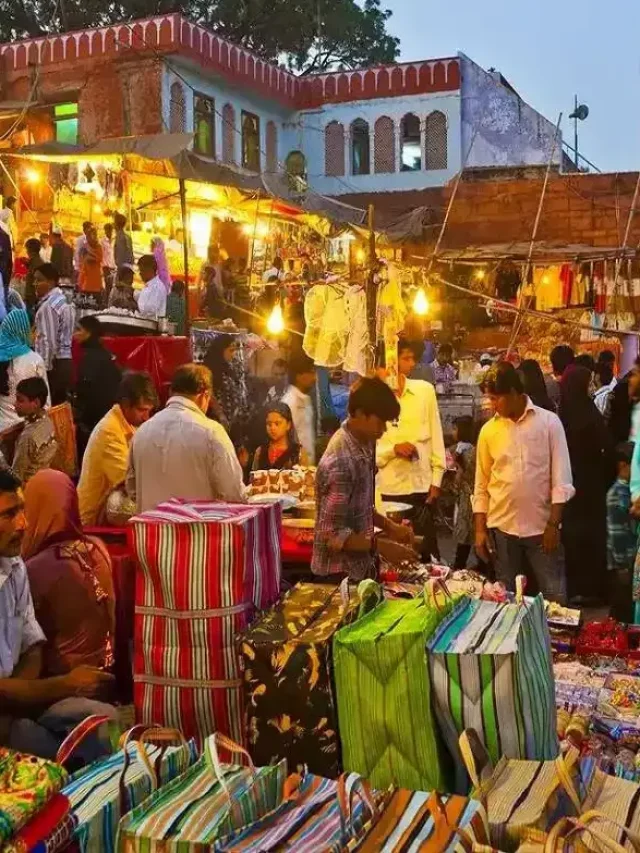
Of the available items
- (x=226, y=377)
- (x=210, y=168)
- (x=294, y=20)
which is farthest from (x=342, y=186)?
(x=226, y=377)

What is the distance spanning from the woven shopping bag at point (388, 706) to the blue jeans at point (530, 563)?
3535 millimetres

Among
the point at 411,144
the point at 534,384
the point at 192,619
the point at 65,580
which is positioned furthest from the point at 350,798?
the point at 411,144

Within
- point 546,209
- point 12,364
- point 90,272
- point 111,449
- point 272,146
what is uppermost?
point 272,146

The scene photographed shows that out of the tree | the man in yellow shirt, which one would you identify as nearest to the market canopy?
the man in yellow shirt

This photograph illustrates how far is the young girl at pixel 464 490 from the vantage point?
8.45 meters

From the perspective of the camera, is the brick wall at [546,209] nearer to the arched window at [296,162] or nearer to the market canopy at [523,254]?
the market canopy at [523,254]

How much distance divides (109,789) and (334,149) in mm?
25007

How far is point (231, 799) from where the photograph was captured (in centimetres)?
203

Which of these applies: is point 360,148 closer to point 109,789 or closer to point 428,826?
point 109,789

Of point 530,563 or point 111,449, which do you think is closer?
point 111,449

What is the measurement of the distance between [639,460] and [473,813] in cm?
323

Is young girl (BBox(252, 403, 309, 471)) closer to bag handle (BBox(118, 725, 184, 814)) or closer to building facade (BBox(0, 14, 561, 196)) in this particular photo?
bag handle (BBox(118, 725, 184, 814))

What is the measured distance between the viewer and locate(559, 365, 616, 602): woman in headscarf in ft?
24.4

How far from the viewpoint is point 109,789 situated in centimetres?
214
